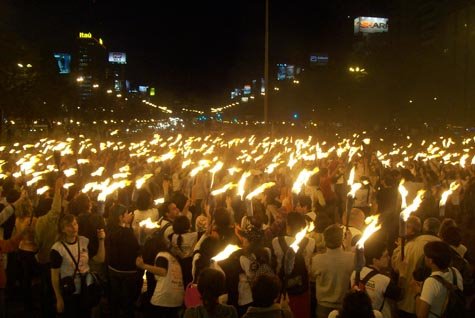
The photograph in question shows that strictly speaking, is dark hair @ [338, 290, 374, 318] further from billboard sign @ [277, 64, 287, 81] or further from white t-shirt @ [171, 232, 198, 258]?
billboard sign @ [277, 64, 287, 81]

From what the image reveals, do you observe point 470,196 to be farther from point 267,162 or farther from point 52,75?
point 52,75

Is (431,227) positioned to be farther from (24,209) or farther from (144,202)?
(24,209)

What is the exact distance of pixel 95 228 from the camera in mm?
8039

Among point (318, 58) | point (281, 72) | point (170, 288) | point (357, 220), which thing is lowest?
point (281, 72)

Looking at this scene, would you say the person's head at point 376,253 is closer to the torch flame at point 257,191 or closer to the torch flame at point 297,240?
the torch flame at point 297,240

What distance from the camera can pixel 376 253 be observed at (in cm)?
632

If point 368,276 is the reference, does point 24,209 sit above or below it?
below

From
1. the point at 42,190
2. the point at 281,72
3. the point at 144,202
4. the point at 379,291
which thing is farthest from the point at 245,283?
the point at 281,72

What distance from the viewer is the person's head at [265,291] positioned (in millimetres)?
5055

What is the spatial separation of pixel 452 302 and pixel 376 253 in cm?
93

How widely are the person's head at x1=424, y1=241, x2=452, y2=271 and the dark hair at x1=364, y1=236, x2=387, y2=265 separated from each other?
518 millimetres

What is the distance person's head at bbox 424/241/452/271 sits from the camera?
584 cm

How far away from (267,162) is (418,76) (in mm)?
30161

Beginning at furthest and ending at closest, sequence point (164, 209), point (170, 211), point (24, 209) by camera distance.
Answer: point (24, 209)
point (164, 209)
point (170, 211)
